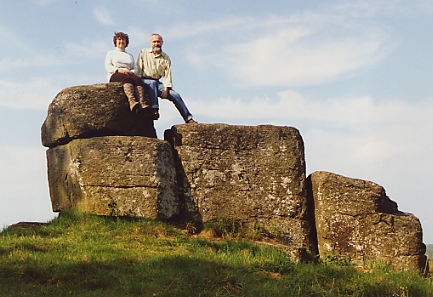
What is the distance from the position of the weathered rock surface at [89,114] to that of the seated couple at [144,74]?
1.08 ft

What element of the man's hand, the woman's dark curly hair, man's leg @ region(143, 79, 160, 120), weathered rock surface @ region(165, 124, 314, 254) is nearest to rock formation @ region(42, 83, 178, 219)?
man's leg @ region(143, 79, 160, 120)

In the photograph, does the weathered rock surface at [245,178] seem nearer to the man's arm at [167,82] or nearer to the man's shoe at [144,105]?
the man's shoe at [144,105]

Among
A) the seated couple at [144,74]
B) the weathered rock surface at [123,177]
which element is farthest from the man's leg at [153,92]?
the weathered rock surface at [123,177]

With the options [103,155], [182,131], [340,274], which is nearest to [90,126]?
[103,155]

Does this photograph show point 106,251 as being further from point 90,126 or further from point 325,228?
point 325,228

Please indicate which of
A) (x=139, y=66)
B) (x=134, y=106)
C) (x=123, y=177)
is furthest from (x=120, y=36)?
(x=123, y=177)

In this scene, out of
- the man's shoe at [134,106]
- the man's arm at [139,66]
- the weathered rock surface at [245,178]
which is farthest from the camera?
the man's arm at [139,66]

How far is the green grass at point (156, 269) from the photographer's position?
8344 millimetres

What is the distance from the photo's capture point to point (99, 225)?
40.2ft

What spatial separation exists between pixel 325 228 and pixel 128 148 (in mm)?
5436

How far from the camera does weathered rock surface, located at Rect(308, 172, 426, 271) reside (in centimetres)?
1315

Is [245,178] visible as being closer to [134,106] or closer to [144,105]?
[144,105]

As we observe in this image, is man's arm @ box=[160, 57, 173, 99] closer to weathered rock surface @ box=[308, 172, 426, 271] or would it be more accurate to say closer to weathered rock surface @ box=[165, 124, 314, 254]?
weathered rock surface @ box=[165, 124, 314, 254]

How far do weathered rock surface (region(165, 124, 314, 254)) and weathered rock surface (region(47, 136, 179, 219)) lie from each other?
0.60 metres
